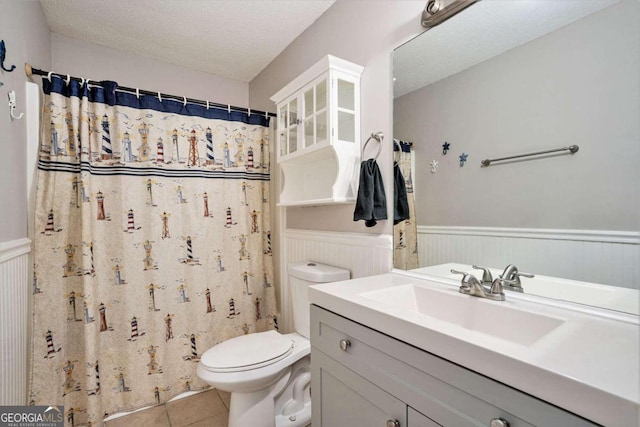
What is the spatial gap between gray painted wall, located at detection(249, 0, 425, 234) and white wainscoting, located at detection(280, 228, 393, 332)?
2.1 inches

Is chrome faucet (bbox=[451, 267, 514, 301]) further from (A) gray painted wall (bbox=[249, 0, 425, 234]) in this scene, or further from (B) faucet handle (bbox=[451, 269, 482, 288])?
(A) gray painted wall (bbox=[249, 0, 425, 234])

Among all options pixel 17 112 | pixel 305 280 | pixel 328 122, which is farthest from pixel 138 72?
pixel 305 280

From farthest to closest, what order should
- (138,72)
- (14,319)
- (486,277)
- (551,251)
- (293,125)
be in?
(138,72)
(293,125)
(14,319)
(486,277)
(551,251)

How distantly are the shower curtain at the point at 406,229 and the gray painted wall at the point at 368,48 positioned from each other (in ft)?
0.15

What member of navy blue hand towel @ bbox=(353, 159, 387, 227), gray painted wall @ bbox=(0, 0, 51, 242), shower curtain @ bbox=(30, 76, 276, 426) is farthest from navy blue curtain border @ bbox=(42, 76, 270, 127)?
navy blue hand towel @ bbox=(353, 159, 387, 227)

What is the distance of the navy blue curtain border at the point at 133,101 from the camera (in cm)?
162

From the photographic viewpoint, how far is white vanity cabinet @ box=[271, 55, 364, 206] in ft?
4.80

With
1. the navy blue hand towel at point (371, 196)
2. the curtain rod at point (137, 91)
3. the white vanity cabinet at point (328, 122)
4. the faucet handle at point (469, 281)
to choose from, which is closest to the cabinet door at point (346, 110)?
the white vanity cabinet at point (328, 122)

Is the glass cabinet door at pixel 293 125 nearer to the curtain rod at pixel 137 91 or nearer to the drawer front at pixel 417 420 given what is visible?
the curtain rod at pixel 137 91

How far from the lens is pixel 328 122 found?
1461 mm

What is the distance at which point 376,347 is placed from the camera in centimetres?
88

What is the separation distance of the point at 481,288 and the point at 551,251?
0.82 feet

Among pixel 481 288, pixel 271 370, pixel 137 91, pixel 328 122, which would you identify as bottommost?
pixel 271 370

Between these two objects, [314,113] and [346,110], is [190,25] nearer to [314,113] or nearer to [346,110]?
[314,113]
